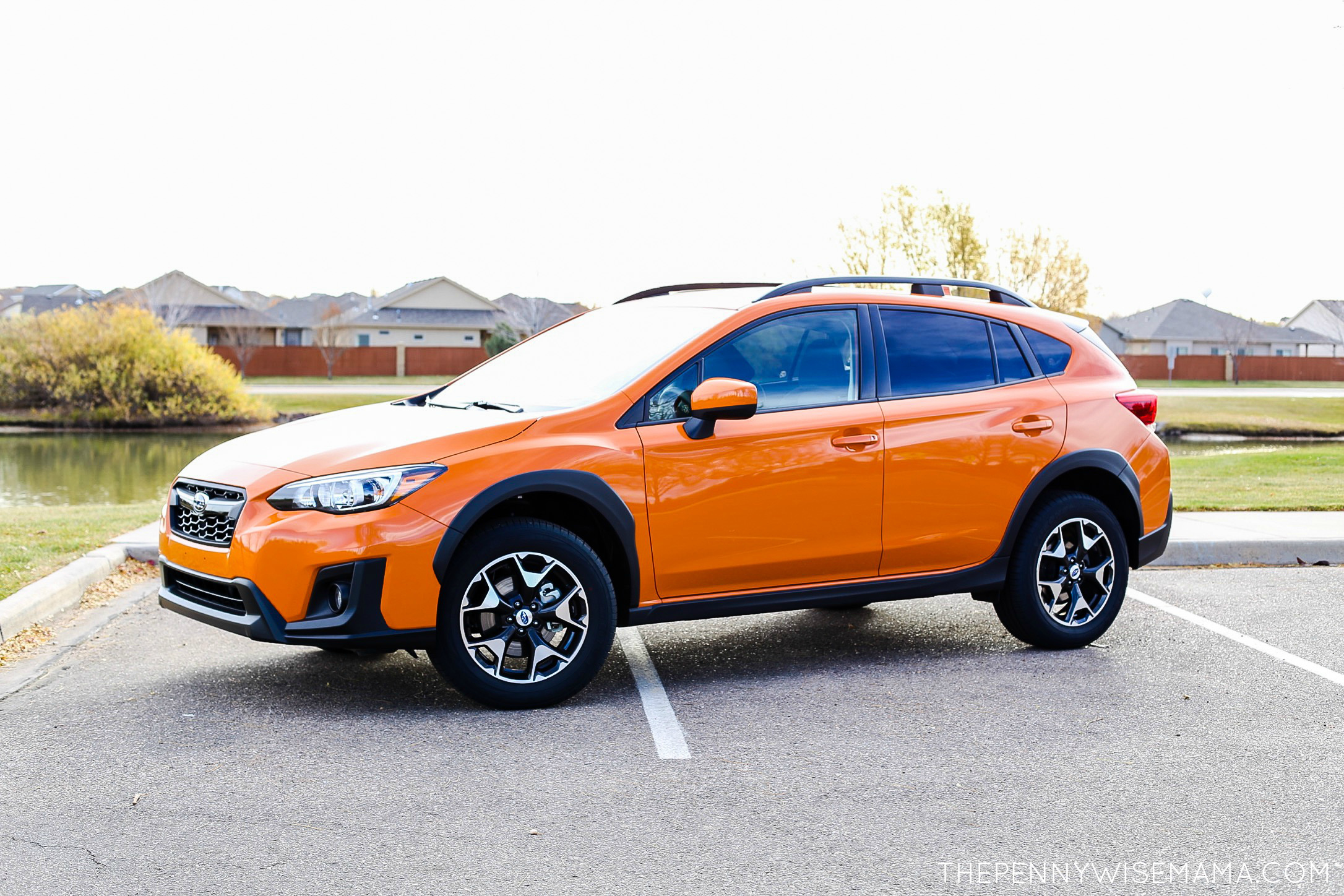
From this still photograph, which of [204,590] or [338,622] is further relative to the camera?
[204,590]

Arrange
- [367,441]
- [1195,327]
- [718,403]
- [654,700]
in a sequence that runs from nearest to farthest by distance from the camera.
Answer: [367,441] → [718,403] → [654,700] → [1195,327]

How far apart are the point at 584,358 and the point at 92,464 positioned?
20171mm

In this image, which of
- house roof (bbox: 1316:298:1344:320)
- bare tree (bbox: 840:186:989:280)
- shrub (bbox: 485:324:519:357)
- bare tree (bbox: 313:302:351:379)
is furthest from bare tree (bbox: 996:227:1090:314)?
house roof (bbox: 1316:298:1344:320)

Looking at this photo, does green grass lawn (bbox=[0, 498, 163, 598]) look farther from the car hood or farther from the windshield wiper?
the windshield wiper

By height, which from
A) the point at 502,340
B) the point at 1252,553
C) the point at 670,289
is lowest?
the point at 1252,553

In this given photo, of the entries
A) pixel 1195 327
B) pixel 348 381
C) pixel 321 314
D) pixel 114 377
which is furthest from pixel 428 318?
pixel 1195 327

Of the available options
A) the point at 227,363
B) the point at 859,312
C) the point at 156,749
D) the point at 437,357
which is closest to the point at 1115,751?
the point at 859,312

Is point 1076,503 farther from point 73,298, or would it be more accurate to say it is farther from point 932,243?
point 73,298

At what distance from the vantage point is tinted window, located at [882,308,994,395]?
19.6 feet

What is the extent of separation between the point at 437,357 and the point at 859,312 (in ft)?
189

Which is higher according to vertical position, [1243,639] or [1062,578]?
[1062,578]

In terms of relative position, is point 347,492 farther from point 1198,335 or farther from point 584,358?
point 1198,335

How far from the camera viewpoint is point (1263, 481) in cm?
1440

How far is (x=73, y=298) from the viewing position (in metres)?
84.2
